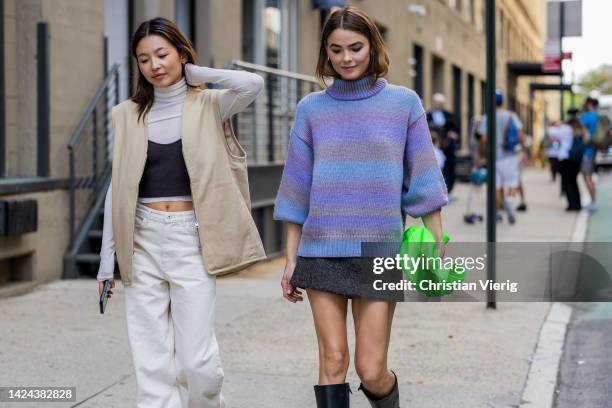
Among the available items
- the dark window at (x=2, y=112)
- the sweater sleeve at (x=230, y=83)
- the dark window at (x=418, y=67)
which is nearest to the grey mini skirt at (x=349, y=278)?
the sweater sleeve at (x=230, y=83)

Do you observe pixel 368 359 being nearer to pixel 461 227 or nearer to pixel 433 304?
pixel 433 304

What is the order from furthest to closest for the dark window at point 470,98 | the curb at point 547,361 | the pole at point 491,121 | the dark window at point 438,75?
the dark window at point 470,98 → the dark window at point 438,75 → the pole at point 491,121 → the curb at point 547,361

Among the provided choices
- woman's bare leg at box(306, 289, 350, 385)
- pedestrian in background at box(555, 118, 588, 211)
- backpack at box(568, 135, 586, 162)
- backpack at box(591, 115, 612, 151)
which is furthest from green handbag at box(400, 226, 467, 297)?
backpack at box(591, 115, 612, 151)

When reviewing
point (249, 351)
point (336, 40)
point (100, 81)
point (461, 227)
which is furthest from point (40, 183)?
point (461, 227)

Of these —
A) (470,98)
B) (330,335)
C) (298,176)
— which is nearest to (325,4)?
(298,176)

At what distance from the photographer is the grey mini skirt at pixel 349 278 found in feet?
12.3

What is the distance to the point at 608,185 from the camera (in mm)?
26125

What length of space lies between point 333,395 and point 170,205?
101 cm

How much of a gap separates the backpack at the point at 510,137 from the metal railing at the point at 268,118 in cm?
284

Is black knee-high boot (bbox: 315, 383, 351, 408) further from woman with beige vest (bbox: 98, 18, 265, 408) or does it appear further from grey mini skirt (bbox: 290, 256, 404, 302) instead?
woman with beige vest (bbox: 98, 18, 265, 408)

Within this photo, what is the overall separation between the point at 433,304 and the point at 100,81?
4076mm

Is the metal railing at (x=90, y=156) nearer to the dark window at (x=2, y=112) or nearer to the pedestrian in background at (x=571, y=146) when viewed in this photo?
the dark window at (x=2, y=112)

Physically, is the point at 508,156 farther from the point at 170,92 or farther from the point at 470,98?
the point at 470,98

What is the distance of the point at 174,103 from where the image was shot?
4148mm
